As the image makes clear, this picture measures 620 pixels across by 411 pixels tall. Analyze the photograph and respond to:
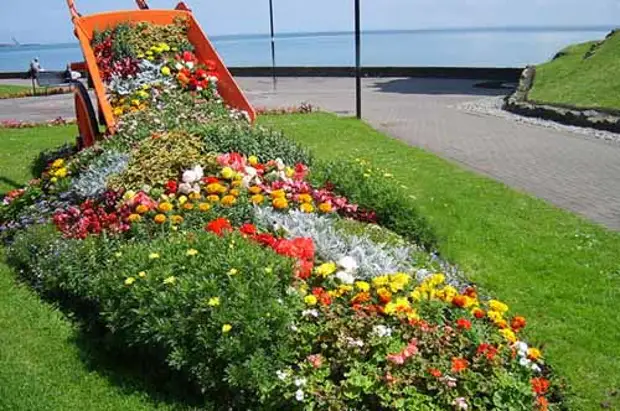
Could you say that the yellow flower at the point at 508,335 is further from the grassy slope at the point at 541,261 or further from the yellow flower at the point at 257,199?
the yellow flower at the point at 257,199

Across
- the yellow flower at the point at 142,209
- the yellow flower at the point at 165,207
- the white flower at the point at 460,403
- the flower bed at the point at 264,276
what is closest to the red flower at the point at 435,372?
the flower bed at the point at 264,276

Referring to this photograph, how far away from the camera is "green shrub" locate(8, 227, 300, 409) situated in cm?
378

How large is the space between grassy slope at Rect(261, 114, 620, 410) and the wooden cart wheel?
14.7 feet

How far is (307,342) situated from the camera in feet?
12.8

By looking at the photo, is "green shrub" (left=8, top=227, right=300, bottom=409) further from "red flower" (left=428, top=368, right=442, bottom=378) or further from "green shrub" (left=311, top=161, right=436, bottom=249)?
"green shrub" (left=311, top=161, right=436, bottom=249)

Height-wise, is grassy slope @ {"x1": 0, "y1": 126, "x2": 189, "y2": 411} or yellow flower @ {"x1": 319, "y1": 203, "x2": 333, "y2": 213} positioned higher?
yellow flower @ {"x1": 319, "y1": 203, "x2": 333, "y2": 213}

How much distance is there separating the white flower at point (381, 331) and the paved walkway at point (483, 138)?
4.78 meters

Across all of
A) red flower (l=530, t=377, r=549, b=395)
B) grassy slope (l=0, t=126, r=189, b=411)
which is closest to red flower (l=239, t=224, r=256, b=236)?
grassy slope (l=0, t=126, r=189, b=411)

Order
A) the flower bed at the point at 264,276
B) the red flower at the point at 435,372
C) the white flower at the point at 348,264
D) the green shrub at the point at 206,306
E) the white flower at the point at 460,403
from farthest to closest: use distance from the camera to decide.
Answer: the white flower at the point at 348,264
the green shrub at the point at 206,306
the flower bed at the point at 264,276
the red flower at the point at 435,372
the white flower at the point at 460,403

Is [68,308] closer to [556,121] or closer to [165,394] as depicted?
[165,394]

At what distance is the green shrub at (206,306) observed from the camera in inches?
149

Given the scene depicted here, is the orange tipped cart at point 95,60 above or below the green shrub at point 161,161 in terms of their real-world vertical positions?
above

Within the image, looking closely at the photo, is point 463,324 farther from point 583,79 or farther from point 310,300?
point 583,79

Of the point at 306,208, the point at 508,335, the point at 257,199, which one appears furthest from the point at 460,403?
the point at 257,199
